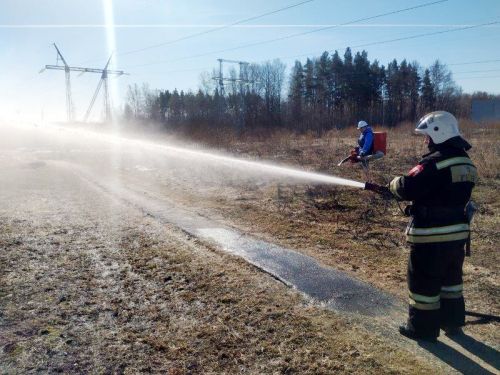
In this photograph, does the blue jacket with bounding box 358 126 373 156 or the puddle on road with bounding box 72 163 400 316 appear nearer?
the puddle on road with bounding box 72 163 400 316

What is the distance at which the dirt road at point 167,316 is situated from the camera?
3090 millimetres

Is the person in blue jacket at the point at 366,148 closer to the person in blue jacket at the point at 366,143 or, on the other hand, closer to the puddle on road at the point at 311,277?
the person in blue jacket at the point at 366,143

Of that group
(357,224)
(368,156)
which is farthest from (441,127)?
(368,156)

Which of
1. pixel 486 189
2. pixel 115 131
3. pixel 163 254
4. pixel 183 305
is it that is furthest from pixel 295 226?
pixel 115 131

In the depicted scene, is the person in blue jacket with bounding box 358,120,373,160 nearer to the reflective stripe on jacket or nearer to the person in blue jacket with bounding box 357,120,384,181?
the person in blue jacket with bounding box 357,120,384,181

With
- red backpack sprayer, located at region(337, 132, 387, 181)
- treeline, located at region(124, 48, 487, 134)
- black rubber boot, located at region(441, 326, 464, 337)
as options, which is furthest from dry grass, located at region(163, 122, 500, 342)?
treeline, located at region(124, 48, 487, 134)

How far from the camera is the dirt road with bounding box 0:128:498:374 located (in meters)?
3.09

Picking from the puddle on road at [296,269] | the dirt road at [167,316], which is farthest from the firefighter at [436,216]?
the puddle on road at [296,269]

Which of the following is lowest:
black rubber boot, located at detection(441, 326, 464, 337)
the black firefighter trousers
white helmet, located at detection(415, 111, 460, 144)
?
black rubber boot, located at detection(441, 326, 464, 337)

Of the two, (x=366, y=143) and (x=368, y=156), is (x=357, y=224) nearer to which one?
(x=368, y=156)

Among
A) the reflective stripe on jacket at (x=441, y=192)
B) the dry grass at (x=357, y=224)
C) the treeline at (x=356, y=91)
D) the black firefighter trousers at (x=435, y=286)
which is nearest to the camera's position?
the reflective stripe on jacket at (x=441, y=192)

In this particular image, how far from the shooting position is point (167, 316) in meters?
3.83

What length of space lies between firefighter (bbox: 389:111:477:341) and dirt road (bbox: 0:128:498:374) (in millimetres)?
286

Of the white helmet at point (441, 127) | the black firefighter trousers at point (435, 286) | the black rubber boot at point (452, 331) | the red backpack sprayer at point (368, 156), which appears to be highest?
the white helmet at point (441, 127)
